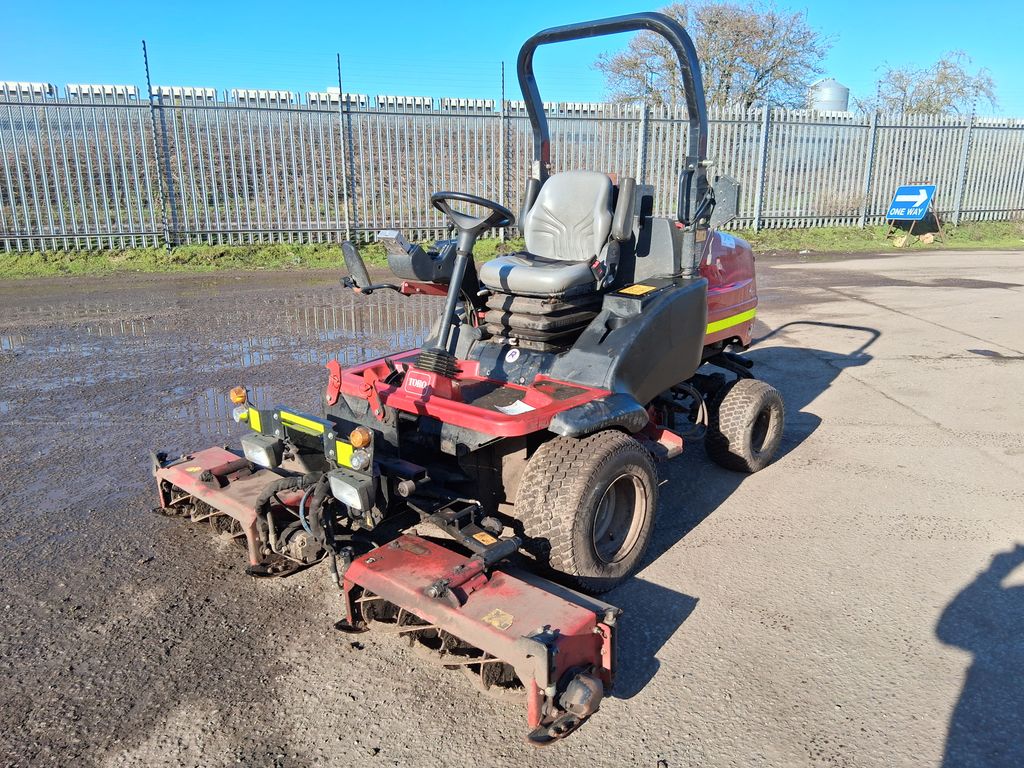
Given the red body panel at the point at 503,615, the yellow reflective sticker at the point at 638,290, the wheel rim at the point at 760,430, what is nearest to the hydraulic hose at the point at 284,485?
the red body panel at the point at 503,615

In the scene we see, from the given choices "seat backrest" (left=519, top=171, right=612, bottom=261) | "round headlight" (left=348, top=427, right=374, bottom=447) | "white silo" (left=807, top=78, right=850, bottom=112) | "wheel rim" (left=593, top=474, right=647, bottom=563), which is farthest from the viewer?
"white silo" (left=807, top=78, right=850, bottom=112)

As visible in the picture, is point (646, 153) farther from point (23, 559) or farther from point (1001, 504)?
point (23, 559)

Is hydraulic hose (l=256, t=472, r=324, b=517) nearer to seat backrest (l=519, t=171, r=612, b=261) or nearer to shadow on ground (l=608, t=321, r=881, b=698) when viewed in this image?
shadow on ground (l=608, t=321, r=881, b=698)

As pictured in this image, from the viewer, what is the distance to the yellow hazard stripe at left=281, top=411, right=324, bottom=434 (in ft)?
10.8

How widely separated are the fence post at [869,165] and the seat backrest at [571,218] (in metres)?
15.9

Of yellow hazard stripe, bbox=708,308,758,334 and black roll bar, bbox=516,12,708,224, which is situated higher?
black roll bar, bbox=516,12,708,224

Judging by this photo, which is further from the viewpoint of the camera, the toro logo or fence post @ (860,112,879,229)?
fence post @ (860,112,879,229)

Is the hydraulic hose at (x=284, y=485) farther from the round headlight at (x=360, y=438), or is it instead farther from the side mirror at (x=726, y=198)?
the side mirror at (x=726, y=198)

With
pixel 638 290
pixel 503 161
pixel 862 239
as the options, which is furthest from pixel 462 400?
pixel 862 239

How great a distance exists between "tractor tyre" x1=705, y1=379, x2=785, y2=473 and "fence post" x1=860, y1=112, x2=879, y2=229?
50.1 feet

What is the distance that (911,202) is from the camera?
695 inches

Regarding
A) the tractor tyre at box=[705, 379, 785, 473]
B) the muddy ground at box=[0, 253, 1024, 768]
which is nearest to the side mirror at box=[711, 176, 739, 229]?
the tractor tyre at box=[705, 379, 785, 473]

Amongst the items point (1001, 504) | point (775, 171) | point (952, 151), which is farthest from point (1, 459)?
point (952, 151)

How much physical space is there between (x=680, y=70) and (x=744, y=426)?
208cm
